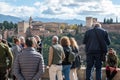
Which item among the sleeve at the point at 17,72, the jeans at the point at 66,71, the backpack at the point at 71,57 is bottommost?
the jeans at the point at 66,71

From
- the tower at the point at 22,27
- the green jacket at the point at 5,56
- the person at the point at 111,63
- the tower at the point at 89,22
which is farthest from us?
the tower at the point at 89,22

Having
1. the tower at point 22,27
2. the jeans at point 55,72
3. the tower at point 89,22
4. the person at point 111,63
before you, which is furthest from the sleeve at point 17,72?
the tower at point 89,22

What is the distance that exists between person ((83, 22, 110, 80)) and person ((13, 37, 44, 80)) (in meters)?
3.03

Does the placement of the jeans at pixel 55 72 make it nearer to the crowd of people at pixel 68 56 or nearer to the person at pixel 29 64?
the crowd of people at pixel 68 56

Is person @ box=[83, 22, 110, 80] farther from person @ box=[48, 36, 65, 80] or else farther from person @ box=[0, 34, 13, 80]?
person @ box=[0, 34, 13, 80]

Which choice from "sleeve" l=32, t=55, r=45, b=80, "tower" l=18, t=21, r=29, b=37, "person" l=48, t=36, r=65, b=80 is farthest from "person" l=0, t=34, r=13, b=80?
"tower" l=18, t=21, r=29, b=37

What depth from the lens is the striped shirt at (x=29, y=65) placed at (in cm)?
699

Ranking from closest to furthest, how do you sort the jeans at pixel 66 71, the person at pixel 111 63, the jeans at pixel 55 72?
the jeans at pixel 55 72 → the jeans at pixel 66 71 → the person at pixel 111 63

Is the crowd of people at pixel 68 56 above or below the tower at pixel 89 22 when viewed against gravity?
above

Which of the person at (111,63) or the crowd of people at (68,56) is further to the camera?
the person at (111,63)

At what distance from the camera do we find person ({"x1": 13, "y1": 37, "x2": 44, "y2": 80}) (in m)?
6.98

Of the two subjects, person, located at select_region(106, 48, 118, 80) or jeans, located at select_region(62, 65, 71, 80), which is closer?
jeans, located at select_region(62, 65, 71, 80)

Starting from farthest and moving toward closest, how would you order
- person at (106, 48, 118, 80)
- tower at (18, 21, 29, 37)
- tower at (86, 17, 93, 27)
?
tower at (86, 17, 93, 27) < tower at (18, 21, 29, 37) < person at (106, 48, 118, 80)

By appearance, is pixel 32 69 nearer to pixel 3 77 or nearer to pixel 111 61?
pixel 3 77
